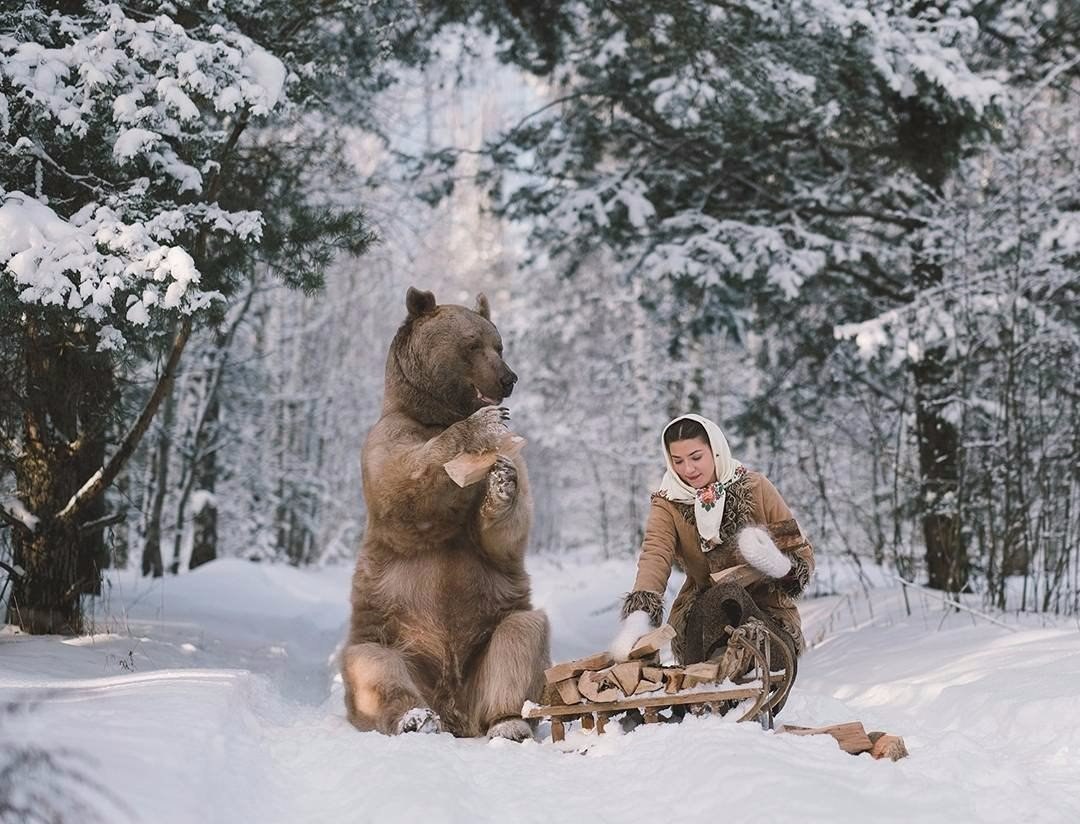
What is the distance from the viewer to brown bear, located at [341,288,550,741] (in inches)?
150

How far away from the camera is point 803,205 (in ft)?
29.2

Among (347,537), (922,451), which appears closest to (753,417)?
(922,451)

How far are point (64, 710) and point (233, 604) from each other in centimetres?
711

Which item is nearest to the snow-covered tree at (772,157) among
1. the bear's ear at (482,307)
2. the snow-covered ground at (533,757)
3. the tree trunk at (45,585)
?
the snow-covered ground at (533,757)

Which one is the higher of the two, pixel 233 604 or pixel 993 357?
pixel 993 357

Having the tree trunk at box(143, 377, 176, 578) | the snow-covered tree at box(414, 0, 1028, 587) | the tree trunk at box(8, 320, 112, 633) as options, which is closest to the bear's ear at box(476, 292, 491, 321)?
the tree trunk at box(8, 320, 112, 633)

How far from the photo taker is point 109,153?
4852mm

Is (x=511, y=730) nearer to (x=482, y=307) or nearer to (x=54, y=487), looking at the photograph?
(x=482, y=307)

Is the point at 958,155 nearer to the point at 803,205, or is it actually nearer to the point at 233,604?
the point at 803,205

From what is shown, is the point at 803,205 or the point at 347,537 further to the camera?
the point at 347,537

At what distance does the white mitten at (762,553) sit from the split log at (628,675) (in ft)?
1.97

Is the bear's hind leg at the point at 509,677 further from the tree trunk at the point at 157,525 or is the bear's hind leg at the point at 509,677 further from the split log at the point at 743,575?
the tree trunk at the point at 157,525

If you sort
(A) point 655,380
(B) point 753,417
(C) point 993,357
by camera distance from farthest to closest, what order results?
(A) point 655,380 → (B) point 753,417 → (C) point 993,357

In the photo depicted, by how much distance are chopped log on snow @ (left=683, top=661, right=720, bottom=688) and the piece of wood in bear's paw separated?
1.02 m
